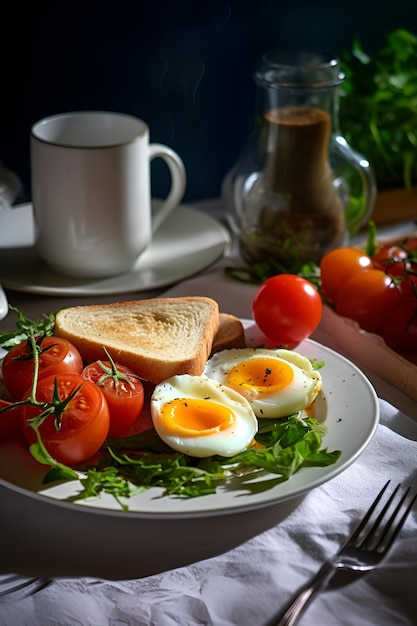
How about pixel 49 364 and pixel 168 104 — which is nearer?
pixel 49 364

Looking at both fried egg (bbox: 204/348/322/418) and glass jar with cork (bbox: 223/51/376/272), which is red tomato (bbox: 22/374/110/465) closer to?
fried egg (bbox: 204/348/322/418)

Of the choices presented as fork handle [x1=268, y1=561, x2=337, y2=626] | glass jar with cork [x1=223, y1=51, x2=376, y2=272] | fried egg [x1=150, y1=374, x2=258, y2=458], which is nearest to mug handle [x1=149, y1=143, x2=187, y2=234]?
glass jar with cork [x1=223, y1=51, x2=376, y2=272]

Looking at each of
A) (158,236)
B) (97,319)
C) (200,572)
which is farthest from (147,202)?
(200,572)

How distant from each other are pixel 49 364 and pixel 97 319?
227 mm

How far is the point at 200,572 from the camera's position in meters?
0.88

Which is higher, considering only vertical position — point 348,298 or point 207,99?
point 207,99

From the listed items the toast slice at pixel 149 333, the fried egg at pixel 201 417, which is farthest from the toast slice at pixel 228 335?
the fried egg at pixel 201 417

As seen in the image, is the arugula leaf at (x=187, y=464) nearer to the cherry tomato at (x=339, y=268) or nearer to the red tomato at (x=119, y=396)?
the red tomato at (x=119, y=396)

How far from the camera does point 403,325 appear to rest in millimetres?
1278

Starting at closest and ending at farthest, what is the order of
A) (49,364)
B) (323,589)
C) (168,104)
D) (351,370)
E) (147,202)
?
1. (323,589)
2. (49,364)
3. (351,370)
4. (147,202)
5. (168,104)

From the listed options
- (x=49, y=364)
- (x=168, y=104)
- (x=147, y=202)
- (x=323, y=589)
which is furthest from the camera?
(x=168, y=104)

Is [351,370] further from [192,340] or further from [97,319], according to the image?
[97,319]

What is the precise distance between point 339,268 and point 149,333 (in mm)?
383

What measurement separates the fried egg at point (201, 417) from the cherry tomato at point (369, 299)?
14.8 inches
